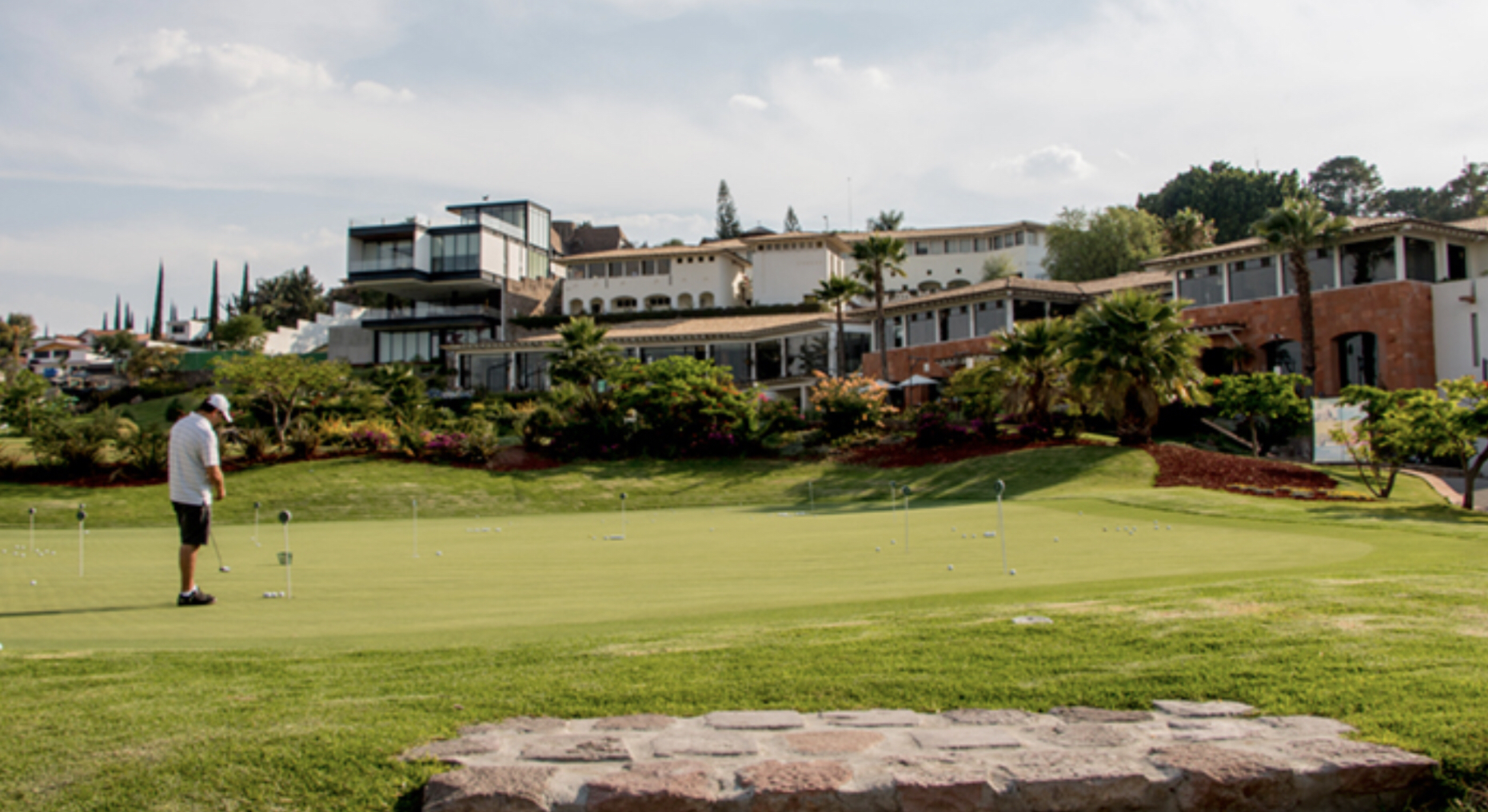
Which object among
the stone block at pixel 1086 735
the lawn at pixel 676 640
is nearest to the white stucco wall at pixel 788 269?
the lawn at pixel 676 640

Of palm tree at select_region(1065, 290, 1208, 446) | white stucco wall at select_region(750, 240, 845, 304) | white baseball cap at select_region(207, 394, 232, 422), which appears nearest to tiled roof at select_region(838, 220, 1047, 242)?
white stucco wall at select_region(750, 240, 845, 304)

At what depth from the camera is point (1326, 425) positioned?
96.3ft

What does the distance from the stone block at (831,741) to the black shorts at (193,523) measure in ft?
23.3

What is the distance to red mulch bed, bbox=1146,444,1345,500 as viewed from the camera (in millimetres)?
23578

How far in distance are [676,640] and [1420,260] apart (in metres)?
42.9

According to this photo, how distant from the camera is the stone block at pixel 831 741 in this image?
360 centimetres

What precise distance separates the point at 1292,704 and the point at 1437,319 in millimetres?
41049

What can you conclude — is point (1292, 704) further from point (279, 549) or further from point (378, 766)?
point (279, 549)

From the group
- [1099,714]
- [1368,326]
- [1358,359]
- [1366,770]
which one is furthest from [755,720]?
[1358,359]

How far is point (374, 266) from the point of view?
233 feet

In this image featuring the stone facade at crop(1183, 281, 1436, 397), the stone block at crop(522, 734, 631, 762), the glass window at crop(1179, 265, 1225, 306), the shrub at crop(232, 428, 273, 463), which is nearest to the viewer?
the stone block at crop(522, 734, 631, 762)

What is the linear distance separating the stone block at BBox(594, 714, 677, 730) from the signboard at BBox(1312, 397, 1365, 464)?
3118 cm

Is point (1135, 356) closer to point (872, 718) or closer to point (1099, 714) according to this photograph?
point (1099, 714)

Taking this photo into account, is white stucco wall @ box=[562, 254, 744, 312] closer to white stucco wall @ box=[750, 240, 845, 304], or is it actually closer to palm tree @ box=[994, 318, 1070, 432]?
white stucco wall @ box=[750, 240, 845, 304]
